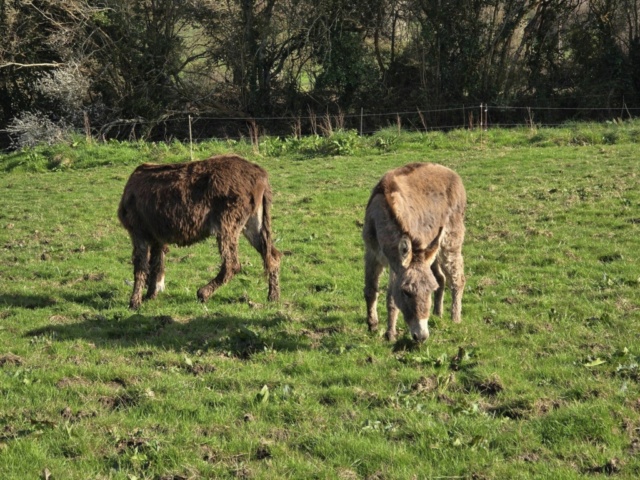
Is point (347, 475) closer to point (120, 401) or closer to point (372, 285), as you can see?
point (120, 401)

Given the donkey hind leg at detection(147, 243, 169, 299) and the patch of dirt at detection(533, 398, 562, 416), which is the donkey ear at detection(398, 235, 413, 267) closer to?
the patch of dirt at detection(533, 398, 562, 416)

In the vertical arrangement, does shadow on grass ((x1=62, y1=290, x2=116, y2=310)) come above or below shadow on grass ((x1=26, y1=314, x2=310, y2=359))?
above

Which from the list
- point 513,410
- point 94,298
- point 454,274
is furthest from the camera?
point 94,298

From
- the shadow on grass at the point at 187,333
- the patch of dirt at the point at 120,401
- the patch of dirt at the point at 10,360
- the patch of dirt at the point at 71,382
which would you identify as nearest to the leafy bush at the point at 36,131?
the shadow on grass at the point at 187,333

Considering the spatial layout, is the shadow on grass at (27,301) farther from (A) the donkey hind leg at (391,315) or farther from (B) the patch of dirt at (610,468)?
(B) the patch of dirt at (610,468)

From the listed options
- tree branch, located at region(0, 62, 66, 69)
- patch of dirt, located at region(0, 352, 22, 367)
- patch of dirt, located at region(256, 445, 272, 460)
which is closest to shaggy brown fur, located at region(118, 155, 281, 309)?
patch of dirt, located at region(0, 352, 22, 367)

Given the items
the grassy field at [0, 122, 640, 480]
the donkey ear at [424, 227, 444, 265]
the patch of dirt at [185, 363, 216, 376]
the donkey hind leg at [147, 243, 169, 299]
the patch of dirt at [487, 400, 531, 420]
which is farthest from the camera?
the donkey hind leg at [147, 243, 169, 299]

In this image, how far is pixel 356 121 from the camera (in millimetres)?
29172

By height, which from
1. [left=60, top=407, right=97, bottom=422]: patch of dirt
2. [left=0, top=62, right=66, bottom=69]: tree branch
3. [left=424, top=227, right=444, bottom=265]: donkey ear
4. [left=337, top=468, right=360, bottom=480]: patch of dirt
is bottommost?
[left=337, top=468, right=360, bottom=480]: patch of dirt

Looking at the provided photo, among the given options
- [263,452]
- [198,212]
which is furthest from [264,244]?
[263,452]

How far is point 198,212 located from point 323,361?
9.91 ft

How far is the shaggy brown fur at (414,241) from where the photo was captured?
6.42m

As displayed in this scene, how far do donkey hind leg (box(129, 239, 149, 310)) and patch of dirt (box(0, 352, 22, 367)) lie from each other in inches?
74.9

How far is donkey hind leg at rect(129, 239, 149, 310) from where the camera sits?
851 centimetres
